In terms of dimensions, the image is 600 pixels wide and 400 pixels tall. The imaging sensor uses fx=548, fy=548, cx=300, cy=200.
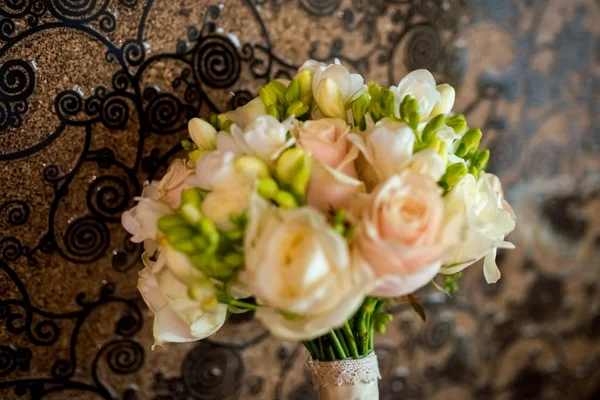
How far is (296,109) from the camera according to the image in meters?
0.67

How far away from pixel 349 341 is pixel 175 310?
221 mm

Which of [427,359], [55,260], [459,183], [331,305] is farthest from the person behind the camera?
[427,359]

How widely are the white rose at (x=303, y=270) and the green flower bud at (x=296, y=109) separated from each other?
0.17 m

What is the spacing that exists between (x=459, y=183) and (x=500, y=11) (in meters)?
0.60

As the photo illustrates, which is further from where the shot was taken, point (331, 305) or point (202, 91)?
point (202, 91)

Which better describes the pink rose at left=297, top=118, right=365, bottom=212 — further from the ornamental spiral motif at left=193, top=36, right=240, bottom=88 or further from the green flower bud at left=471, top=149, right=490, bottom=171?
the ornamental spiral motif at left=193, top=36, right=240, bottom=88

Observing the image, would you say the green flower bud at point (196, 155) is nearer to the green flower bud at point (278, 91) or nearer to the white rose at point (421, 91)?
the green flower bud at point (278, 91)

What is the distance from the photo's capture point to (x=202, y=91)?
0.87 metres

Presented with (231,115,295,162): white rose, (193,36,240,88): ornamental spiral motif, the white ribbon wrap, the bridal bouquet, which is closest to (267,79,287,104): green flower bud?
the bridal bouquet

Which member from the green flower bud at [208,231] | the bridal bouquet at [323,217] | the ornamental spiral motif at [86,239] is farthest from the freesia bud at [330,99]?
the ornamental spiral motif at [86,239]

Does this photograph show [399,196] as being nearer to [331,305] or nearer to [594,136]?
[331,305]

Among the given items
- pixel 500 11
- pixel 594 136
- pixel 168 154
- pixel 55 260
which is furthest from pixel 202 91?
pixel 594 136

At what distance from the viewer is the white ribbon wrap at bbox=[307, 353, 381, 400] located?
68 centimetres

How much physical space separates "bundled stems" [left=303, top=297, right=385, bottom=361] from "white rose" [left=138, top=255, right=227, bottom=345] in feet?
0.45
